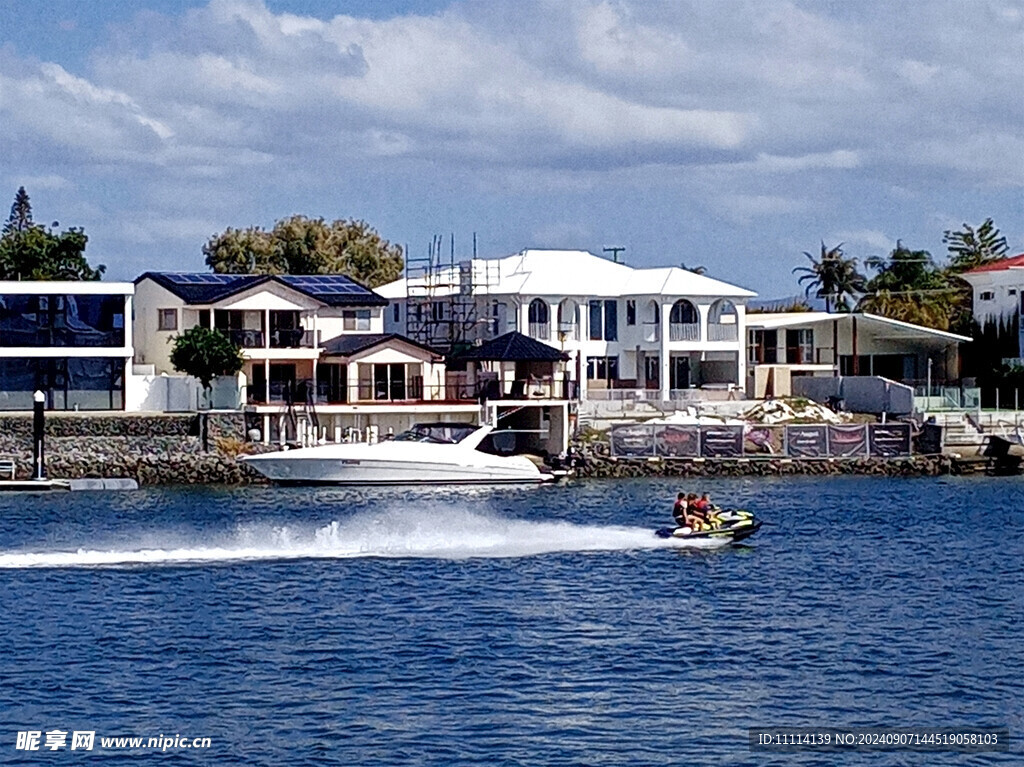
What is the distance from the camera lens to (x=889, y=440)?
83062 mm

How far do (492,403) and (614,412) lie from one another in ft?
25.1

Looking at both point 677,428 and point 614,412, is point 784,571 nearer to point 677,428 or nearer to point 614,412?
point 677,428

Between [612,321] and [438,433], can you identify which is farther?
[612,321]

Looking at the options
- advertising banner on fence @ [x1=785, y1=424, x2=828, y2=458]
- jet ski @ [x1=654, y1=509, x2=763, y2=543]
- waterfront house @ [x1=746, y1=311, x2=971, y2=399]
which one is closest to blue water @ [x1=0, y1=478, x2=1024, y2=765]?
jet ski @ [x1=654, y1=509, x2=763, y2=543]

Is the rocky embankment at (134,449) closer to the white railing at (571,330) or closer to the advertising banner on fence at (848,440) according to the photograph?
the white railing at (571,330)

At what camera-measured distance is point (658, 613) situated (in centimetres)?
4138

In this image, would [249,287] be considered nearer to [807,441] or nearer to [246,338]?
[246,338]

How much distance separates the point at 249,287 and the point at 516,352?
41.4 feet

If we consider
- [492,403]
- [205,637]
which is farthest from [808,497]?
[205,637]

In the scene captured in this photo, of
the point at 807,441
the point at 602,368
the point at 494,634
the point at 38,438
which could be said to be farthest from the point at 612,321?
the point at 494,634

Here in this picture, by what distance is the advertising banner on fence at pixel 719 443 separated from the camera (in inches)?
3191

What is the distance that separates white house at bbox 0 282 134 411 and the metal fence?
21983 mm

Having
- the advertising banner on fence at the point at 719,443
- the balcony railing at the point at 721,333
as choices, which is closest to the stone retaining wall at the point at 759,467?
the advertising banner on fence at the point at 719,443

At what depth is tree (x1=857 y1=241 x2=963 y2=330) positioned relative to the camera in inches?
4530
